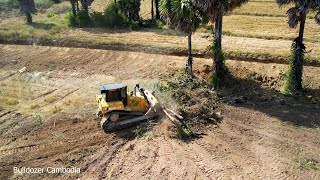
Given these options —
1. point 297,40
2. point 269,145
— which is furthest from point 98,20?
point 269,145

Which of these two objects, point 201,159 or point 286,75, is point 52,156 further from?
point 286,75

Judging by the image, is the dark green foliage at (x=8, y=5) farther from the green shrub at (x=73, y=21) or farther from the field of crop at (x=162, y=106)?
the green shrub at (x=73, y=21)

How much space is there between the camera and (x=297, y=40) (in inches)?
940

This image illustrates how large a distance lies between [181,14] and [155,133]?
7.61m

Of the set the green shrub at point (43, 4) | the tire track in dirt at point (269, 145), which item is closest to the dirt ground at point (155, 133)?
the tire track in dirt at point (269, 145)

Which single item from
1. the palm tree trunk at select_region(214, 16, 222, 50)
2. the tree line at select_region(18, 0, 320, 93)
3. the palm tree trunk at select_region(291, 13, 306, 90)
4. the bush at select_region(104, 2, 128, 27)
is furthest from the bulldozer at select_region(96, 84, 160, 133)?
the bush at select_region(104, 2, 128, 27)

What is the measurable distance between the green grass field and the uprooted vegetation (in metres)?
7.19

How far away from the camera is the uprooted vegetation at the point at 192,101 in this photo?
69.2 feet

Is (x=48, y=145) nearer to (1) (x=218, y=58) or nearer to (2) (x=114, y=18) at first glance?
(1) (x=218, y=58)

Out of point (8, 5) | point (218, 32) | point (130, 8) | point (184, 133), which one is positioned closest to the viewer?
point (184, 133)

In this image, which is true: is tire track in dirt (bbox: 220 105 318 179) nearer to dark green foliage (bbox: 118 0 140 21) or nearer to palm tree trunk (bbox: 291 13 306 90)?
palm tree trunk (bbox: 291 13 306 90)

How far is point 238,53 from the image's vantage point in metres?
31.2

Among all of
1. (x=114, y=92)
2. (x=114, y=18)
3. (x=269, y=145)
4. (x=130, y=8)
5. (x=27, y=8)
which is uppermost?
(x=27, y=8)

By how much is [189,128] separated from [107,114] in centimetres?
407
